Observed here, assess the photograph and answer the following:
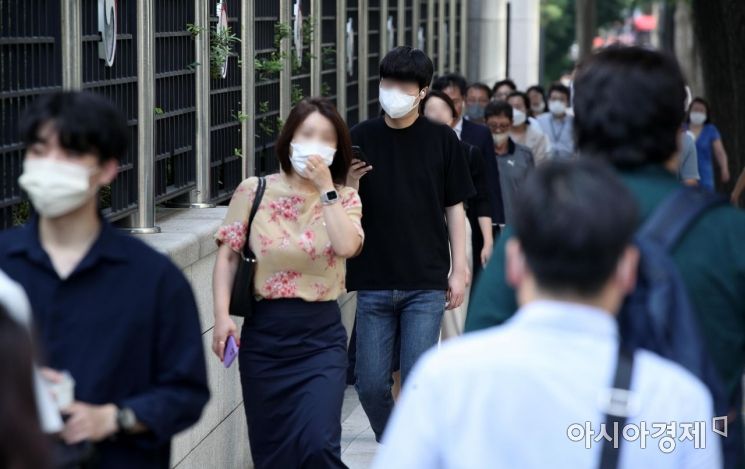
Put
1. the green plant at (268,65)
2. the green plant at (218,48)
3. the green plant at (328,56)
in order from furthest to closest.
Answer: the green plant at (328,56), the green plant at (268,65), the green plant at (218,48)

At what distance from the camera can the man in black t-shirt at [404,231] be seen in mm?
7047

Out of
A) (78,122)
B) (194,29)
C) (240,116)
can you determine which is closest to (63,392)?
(78,122)

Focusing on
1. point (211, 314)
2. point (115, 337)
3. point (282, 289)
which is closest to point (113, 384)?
point (115, 337)

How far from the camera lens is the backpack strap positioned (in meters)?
3.34

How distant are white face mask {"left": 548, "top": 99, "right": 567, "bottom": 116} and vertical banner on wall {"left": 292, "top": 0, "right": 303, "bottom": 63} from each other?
8.16 m

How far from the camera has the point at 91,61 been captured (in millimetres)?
6414

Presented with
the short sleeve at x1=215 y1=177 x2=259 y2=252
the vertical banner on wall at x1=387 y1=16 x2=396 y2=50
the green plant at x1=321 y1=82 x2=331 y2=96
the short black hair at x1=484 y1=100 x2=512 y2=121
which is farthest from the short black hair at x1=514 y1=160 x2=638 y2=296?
the vertical banner on wall at x1=387 y1=16 x2=396 y2=50

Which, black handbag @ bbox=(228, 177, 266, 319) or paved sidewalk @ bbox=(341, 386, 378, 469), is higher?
black handbag @ bbox=(228, 177, 266, 319)

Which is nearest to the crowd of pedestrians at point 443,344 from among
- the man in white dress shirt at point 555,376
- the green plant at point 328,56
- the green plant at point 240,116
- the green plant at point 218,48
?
the man in white dress shirt at point 555,376

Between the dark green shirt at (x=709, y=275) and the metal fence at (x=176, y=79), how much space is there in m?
2.50

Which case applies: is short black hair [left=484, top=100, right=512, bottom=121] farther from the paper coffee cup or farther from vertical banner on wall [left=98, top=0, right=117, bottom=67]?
the paper coffee cup

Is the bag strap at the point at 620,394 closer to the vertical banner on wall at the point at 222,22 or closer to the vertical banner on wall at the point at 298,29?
the vertical banner on wall at the point at 222,22

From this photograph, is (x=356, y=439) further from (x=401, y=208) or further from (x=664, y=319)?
(x=664, y=319)

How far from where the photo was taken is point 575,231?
8.73 ft
